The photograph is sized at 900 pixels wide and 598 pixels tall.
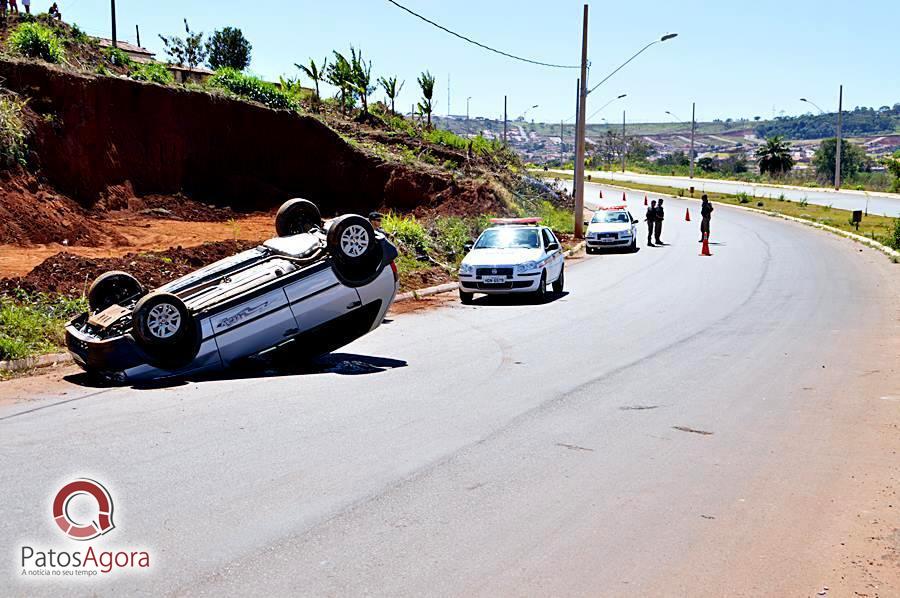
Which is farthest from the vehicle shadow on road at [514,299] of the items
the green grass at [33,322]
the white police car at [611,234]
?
the white police car at [611,234]

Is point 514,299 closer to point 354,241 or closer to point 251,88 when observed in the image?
point 354,241

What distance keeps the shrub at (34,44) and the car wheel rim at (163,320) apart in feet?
70.9

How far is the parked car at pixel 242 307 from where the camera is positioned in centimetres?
1087

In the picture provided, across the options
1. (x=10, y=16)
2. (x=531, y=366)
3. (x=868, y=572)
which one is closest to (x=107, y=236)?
(x=10, y=16)

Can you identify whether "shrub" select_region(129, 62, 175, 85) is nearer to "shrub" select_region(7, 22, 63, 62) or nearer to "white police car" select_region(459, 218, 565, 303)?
"shrub" select_region(7, 22, 63, 62)

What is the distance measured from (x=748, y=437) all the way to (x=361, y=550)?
4527 mm

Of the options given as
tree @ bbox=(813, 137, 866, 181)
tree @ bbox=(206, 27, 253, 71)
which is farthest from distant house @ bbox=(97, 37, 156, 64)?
tree @ bbox=(813, 137, 866, 181)

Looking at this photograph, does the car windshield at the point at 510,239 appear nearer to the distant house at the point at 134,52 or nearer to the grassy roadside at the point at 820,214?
the grassy roadside at the point at 820,214

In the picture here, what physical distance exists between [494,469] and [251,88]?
31683mm

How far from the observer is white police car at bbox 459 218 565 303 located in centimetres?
1925

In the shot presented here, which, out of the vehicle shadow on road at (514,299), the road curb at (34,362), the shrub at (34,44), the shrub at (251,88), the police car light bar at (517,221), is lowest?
the vehicle shadow on road at (514,299)

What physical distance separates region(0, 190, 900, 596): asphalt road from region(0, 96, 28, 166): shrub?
1601 cm

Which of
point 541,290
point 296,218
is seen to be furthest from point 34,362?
point 541,290

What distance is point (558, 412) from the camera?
963 centimetres
